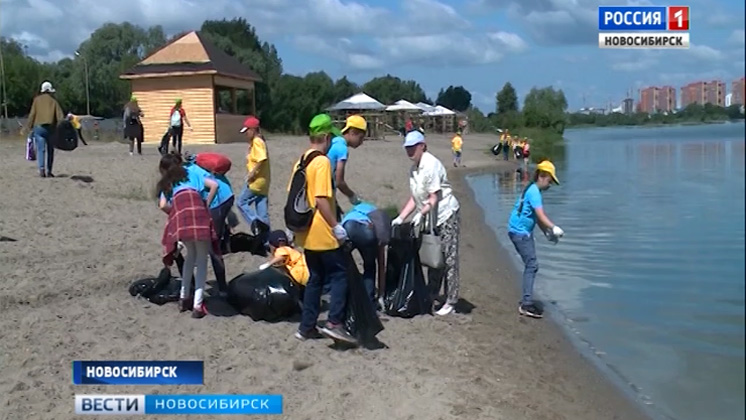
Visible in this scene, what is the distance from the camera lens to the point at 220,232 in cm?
898

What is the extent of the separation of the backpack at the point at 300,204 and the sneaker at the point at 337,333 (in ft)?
2.67

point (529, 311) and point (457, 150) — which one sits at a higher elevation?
point (457, 150)

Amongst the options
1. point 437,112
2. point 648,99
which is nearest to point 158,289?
point 648,99

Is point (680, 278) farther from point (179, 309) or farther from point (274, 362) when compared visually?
point (179, 309)

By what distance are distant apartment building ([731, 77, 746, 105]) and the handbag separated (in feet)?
17.6

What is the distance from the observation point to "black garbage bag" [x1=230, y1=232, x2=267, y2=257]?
9.92 metres

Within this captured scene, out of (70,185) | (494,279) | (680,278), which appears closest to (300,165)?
(680,278)

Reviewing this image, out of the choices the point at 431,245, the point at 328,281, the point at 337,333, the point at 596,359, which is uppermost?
the point at 431,245

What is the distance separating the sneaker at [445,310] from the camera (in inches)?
320

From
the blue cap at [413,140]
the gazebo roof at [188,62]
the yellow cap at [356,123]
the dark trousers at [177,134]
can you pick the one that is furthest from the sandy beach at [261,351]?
the gazebo roof at [188,62]

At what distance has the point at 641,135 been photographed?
626 centimetres

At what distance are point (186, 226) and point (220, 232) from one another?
1914 mm

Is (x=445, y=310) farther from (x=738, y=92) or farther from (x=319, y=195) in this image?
(x=738, y=92)
